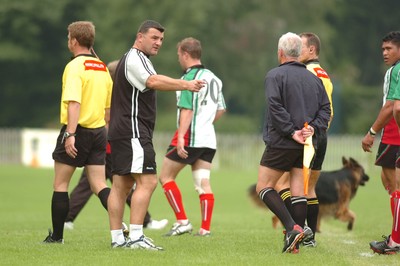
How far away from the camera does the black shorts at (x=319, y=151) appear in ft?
31.9

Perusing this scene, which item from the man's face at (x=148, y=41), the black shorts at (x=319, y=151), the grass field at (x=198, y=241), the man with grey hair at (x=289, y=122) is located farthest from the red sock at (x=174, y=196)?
the man's face at (x=148, y=41)

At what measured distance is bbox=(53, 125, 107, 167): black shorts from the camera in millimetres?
9898

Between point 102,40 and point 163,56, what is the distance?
3263mm

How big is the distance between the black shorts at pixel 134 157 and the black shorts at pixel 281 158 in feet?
3.47

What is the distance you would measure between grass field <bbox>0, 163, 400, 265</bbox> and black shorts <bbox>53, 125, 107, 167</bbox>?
0.81m

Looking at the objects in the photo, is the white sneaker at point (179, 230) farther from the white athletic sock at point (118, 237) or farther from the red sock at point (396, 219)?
the red sock at point (396, 219)

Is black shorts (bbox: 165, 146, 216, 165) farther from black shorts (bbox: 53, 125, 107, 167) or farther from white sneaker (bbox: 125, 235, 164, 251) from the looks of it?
white sneaker (bbox: 125, 235, 164, 251)

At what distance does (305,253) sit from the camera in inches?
366

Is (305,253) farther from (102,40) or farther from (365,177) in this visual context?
(102,40)

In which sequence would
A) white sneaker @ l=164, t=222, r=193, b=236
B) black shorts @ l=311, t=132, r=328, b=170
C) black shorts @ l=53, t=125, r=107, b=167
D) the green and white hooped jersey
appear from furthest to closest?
the green and white hooped jersey → white sneaker @ l=164, t=222, r=193, b=236 → black shorts @ l=53, t=125, r=107, b=167 → black shorts @ l=311, t=132, r=328, b=170

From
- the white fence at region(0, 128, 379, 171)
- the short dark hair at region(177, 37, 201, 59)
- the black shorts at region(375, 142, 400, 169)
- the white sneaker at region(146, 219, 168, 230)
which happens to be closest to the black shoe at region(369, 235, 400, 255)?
the black shorts at region(375, 142, 400, 169)

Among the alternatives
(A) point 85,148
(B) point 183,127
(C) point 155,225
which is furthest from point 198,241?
(C) point 155,225

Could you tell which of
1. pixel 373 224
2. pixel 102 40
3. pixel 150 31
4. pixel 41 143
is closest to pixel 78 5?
pixel 102 40

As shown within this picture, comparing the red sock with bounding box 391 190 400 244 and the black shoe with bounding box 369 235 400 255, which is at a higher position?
the red sock with bounding box 391 190 400 244
